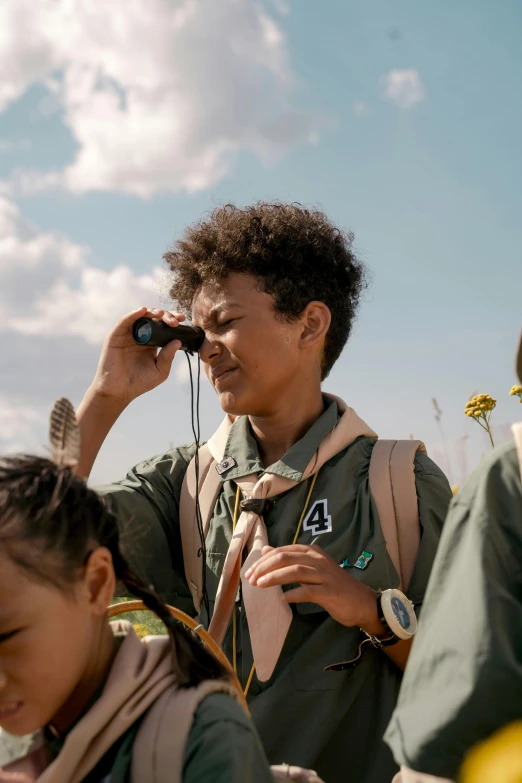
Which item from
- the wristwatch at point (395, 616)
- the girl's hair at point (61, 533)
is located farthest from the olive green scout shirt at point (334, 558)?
the girl's hair at point (61, 533)

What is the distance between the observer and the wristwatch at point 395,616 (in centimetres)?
238

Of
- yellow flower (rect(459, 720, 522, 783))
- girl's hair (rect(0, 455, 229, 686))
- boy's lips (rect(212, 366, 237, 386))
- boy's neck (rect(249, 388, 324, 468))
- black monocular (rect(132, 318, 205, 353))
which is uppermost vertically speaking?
black monocular (rect(132, 318, 205, 353))

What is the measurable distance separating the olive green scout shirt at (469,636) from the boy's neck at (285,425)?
1.52m

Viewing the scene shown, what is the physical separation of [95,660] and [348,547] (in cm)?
126

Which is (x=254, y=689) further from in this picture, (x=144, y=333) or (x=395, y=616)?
(x=144, y=333)

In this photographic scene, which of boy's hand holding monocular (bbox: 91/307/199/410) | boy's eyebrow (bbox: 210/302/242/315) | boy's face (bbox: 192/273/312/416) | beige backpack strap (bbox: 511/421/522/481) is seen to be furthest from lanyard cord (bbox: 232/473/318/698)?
beige backpack strap (bbox: 511/421/522/481)

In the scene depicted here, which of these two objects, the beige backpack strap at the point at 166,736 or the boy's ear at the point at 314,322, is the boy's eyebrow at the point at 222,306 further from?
the beige backpack strap at the point at 166,736

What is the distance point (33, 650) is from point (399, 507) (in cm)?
154

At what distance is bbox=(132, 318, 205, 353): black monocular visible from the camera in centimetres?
306

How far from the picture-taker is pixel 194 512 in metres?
3.07

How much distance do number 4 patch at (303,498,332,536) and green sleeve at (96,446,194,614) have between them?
595 mm

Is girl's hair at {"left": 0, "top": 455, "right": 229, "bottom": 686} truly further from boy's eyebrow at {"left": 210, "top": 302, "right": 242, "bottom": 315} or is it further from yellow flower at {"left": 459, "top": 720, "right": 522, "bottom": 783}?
boy's eyebrow at {"left": 210, "top": 302, "right": 242, "bottom": 315}

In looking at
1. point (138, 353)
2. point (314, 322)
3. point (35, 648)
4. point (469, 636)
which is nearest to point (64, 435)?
point (35, 648)

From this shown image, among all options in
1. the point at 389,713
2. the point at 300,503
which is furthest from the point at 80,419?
the point at 389,713
